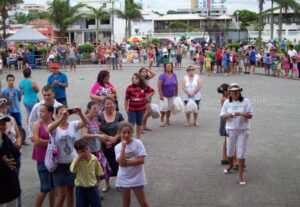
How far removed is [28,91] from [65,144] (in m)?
4.81

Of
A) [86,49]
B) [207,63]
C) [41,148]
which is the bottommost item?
[41,148]

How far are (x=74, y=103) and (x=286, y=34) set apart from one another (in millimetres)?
58154

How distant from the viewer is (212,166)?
8531 millimetres

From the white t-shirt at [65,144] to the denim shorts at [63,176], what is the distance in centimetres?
8

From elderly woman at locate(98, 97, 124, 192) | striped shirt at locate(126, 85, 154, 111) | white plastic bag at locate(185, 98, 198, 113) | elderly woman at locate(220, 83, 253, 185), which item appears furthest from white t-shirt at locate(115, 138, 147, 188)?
white plastic bag at locate(185, 98, 198, 113)

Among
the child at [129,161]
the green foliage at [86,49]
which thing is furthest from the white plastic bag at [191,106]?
the green foliage at [86,49]

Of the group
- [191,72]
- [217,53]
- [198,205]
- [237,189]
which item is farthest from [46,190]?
[217,53]

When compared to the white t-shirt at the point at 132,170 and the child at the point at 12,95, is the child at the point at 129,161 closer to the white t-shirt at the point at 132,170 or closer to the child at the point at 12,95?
the white t-shirt at the point at 132,170

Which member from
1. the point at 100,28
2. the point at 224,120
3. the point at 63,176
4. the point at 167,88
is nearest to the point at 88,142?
the point at 63,176

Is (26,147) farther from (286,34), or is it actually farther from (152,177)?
(286,34)

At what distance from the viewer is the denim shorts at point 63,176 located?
5.70 m

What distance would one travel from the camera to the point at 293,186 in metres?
7.40

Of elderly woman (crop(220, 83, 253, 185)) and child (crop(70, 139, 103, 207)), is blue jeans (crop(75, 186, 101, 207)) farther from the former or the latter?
elderly woman (crop(220, 83, 253, 185))

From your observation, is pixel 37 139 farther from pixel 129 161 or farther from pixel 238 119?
pixel 238 119
